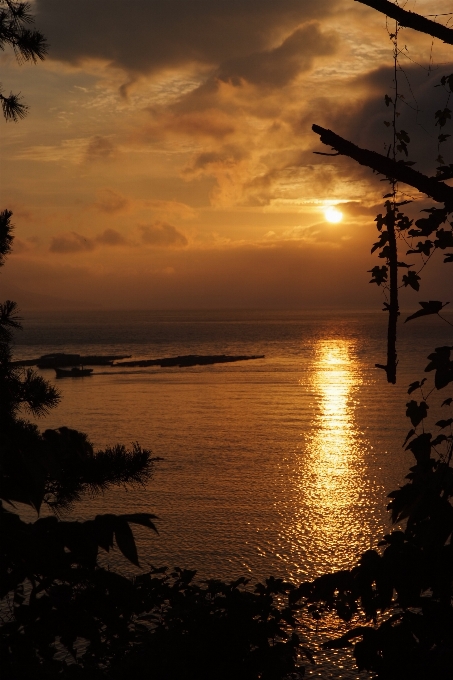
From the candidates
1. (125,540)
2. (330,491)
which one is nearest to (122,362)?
(330,491)

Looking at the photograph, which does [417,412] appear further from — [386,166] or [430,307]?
[386,166]

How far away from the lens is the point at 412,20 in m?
2.78

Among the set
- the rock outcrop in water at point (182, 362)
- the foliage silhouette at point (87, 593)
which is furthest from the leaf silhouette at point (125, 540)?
the rock outcrop in water at point (182, 362)

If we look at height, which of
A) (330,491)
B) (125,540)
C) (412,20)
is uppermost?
(412,20)

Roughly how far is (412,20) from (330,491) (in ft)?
81.2

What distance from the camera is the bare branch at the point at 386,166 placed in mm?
2820

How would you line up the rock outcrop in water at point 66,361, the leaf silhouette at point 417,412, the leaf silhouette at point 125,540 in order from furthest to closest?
the rock outcrop in water at point 66,361 < the leaf silhouette at point 417,412 < the leaf silhouette at point 125,540

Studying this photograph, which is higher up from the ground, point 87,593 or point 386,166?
point 386,166

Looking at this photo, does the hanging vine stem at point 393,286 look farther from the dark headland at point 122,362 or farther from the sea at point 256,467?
the dark headland at point 122,362

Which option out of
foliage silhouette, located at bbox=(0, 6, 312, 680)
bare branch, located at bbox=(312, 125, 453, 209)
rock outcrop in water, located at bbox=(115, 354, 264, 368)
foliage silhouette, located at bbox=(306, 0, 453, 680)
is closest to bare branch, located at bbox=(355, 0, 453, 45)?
foliage silhouette, located at bbox=(306, 0, 453, 680)

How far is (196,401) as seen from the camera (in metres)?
51.8

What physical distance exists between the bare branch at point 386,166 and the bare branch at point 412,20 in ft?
1.63

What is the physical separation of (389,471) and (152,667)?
24.2 metres

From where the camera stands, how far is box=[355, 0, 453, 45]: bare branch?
2.70 meters
